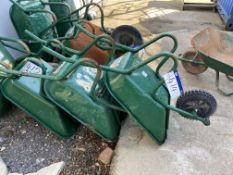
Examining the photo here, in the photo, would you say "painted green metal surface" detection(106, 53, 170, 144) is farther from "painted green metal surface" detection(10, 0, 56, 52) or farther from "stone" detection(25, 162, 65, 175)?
"painted green metal surface" detection(10, 0, 56, 52)

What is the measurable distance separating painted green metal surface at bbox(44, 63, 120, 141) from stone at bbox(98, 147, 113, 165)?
0.49 feet

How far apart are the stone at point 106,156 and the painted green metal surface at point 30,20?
1.54 metres

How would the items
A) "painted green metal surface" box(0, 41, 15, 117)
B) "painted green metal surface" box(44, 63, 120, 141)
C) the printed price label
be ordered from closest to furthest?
the printed price label → "painted green metal surface" box(44, 63, 120, 141) → "painted green metal surface" box(0, 41, 15, 117)

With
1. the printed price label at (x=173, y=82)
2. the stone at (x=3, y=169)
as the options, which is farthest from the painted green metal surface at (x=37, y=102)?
the printed price label at (x=173, y=82)

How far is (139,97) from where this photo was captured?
209 centimetres

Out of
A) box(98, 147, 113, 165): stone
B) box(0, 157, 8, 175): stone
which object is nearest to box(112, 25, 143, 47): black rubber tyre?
box(98, 147, 113, 165): stone

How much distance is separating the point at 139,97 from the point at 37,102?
928mm

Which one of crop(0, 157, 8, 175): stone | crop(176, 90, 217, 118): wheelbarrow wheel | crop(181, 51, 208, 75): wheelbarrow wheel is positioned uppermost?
crop(176, 90, 217, 118): wheelbarrow wheel

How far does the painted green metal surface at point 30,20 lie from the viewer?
3.00 m

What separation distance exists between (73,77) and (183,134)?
1.16m

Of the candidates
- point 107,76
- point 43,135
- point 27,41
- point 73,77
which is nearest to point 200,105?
point 107,76

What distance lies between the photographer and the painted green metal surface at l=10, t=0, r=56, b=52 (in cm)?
300

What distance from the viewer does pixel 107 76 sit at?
2199mm

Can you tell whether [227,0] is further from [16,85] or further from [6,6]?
[16,85]
